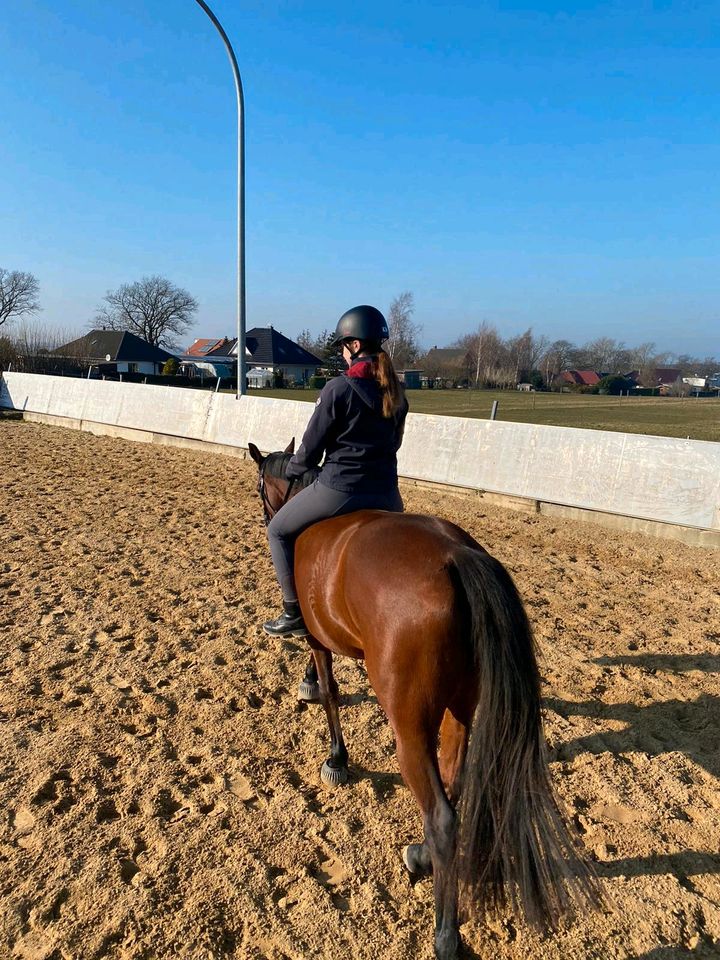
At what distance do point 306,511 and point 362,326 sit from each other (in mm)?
1053

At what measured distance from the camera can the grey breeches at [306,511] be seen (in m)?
3.38

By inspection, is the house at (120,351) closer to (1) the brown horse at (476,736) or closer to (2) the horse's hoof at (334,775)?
(2) the horse's hoof at (334,775)

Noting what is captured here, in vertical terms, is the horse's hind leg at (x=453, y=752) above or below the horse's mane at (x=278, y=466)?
below

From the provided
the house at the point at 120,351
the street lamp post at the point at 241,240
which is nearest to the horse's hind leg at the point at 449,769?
the street lamp post at the point at 241,240

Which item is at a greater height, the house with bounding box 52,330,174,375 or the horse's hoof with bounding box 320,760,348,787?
the house with bounding box 52,330,174,375

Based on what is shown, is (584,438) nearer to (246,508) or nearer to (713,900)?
(246,508)

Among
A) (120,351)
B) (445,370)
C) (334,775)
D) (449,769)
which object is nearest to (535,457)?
(334,775)

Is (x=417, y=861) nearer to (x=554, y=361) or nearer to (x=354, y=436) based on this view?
(x=354, y=436)

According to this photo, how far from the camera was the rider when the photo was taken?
126 inches

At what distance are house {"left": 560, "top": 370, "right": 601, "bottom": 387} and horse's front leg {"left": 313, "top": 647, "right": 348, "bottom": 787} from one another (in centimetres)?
7783

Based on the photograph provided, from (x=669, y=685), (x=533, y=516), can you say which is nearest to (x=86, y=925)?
(x=669, y=685)

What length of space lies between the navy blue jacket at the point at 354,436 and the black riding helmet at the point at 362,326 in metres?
0.15

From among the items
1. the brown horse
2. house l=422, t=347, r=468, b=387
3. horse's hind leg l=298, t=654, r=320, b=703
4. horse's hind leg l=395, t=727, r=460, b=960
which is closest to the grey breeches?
horse's hind leg l=298, t=654, r=320, b=703

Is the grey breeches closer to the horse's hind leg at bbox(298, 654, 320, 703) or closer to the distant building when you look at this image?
the horse's hind leg at bbox(298, 654, 320, 703)
